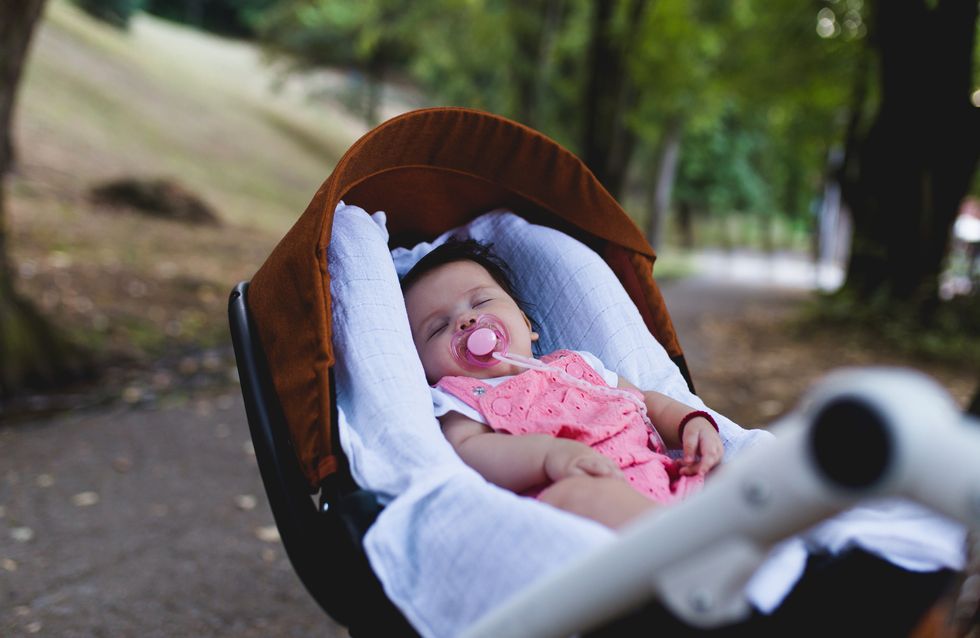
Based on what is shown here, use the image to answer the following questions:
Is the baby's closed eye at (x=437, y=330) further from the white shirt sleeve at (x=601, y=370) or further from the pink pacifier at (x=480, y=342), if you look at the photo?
the white shirt sleeve at (x=601, y=370)

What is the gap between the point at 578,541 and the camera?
138cm

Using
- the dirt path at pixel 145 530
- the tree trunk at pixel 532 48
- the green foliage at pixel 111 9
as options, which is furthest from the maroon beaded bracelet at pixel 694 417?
the green foliage at pixel 111 9

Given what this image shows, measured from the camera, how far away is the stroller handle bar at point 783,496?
0.85m

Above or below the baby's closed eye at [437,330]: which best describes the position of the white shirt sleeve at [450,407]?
below

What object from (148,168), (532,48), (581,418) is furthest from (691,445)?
(148,168)

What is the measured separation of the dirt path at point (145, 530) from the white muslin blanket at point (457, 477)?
151 centimetres

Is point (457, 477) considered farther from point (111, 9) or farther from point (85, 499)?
point (111, 9)

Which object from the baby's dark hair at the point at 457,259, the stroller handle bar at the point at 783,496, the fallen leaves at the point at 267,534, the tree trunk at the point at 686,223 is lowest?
the tree trunk at the point at 686,223

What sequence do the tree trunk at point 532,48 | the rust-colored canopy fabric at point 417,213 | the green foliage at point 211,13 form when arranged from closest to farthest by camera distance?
the rust-colored canopy fabric at point 417,213, the tree trunk at point 532,48, the green foliage at point 211,13

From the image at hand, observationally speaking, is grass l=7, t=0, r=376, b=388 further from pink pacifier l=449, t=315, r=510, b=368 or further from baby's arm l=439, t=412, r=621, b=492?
baby's arm l=439, t=412, r=621, b=492

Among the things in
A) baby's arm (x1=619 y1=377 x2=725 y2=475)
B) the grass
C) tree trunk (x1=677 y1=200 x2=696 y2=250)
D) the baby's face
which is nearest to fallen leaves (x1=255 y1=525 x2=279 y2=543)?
the baby's face

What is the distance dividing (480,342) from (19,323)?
3891 mm

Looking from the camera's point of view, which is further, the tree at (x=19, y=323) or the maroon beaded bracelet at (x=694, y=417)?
the tree at (x=19, y=323)

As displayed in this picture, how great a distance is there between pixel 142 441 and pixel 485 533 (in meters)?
3.90
